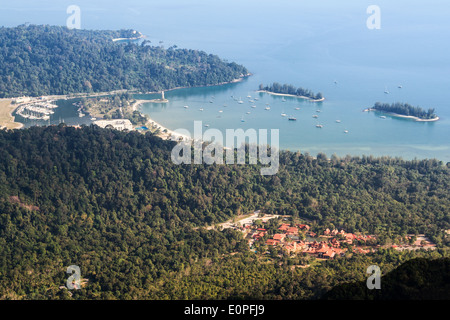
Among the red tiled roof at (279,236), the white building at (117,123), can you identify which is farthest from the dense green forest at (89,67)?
the red tiled roof at (279,236)

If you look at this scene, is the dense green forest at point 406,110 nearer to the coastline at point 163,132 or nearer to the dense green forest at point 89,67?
the dense green forest at point 89,67

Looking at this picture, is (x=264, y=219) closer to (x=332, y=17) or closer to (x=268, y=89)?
(x=268, y=89)

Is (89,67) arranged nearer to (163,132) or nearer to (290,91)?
(290,91)

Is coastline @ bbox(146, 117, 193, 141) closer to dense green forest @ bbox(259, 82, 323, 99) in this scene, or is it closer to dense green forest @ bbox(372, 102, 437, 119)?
dense green forest @ bbox(259, 82, 323, 99)

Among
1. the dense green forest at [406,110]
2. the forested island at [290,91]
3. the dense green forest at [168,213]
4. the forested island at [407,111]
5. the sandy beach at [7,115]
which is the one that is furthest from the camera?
the forested island at [290,91]

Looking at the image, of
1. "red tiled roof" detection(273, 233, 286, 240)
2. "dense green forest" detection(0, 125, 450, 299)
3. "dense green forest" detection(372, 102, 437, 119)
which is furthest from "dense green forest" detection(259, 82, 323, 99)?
"red tiled roof" detection(273, 233, 286, 240)
